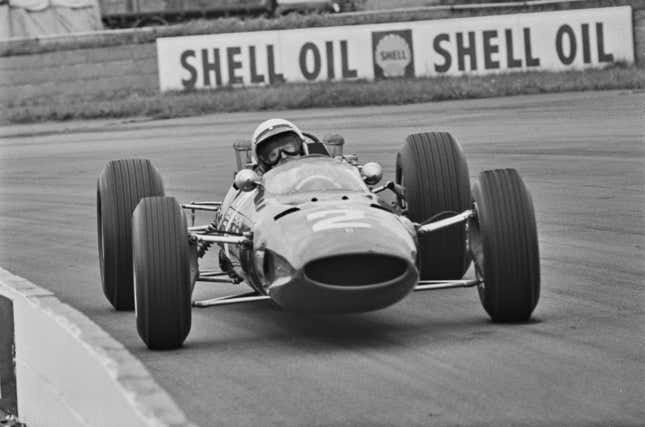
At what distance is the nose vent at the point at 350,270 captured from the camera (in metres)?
7.45

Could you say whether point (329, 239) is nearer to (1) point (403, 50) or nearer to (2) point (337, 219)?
(2) point (337, 219)

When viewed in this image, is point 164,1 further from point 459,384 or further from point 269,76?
point 459,384

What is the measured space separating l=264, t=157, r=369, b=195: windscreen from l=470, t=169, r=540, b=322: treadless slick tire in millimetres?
831

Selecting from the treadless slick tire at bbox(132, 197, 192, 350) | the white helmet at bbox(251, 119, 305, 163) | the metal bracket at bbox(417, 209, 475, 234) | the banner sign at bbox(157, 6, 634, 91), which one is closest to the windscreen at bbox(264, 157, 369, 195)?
the metal bracket at bbox(417, 209, 475, 234)

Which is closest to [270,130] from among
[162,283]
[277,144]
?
[277,144]

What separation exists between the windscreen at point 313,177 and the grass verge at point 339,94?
17466mm

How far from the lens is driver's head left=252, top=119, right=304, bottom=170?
30.8ft

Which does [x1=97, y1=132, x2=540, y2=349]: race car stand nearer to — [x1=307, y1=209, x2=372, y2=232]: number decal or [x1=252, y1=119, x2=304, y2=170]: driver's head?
[x1=307, y1=209, x2=372, y2=232]: number decal

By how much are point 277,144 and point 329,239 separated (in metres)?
2.13

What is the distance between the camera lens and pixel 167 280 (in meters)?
7.82

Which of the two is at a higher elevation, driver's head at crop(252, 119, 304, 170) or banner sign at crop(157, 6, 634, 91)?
banner sign at crop(157, 6, 634, 91)

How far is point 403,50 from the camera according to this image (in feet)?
93.1

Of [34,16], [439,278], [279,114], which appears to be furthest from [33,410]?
[34,16]

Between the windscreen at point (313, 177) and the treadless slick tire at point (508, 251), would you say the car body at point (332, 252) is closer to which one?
the windscreen at point (313, 177)
